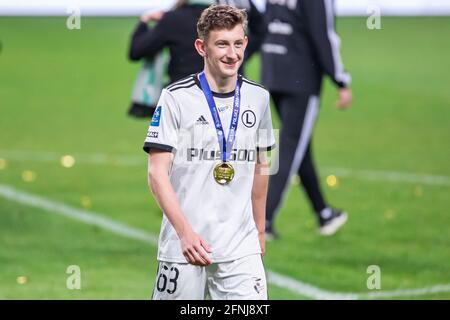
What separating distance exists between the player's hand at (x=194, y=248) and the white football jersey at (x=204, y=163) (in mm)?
199

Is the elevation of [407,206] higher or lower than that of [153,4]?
lower

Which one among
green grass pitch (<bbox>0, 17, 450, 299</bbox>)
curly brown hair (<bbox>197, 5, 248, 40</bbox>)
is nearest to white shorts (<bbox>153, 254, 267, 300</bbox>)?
curly brown hair (<bbox>197, 5, 248, 40</bbox>)

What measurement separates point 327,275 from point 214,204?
3718 millimetres

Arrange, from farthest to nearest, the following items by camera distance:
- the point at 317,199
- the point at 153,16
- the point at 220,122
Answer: the point at 317,199 → the point at 153,16 → the point at 220,122

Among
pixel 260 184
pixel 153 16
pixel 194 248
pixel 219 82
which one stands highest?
pixel 153 16

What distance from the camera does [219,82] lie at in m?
6.47

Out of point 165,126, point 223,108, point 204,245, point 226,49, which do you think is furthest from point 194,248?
point 226,49

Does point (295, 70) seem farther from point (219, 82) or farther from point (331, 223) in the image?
point (219, 82)

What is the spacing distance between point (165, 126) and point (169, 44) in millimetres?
3751

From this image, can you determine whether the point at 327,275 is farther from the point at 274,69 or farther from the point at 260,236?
the point at 260,236
